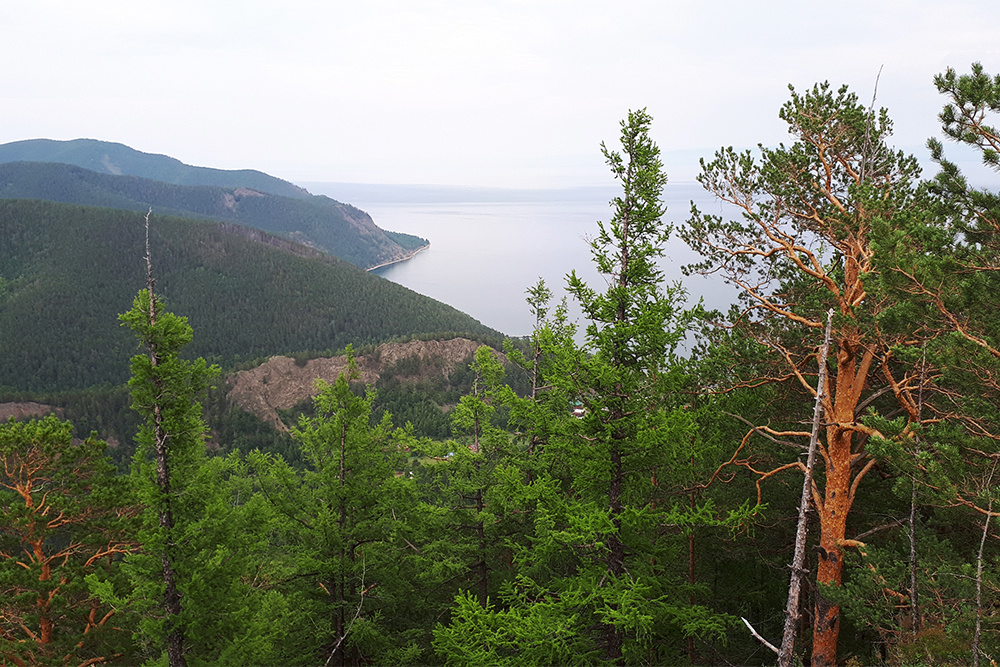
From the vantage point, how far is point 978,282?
7.20 metres

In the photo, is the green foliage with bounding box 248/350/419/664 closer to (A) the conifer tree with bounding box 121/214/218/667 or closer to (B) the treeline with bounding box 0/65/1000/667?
(B) the treeline with bounding box 0/65/1000/667

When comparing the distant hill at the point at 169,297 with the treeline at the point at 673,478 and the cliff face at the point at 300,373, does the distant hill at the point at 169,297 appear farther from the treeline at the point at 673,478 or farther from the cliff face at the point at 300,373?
the treeline at the point at 673,478

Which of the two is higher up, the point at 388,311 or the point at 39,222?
the point at 39,222

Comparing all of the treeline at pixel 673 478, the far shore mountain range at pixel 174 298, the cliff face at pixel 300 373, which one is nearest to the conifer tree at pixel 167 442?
the treeline at pixel 673 478

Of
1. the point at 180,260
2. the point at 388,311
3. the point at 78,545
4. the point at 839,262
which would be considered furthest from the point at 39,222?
the point at 839,262

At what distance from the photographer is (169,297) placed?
158125 millimetres

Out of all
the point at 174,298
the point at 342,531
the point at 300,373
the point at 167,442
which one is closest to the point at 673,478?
→ the point at 342,531

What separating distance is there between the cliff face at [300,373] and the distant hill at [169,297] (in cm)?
861

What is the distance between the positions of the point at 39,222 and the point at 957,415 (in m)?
237

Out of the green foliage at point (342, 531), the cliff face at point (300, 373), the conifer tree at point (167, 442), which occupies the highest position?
the conifer tree at point (167, 442)

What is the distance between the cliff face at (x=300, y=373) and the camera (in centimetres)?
10100

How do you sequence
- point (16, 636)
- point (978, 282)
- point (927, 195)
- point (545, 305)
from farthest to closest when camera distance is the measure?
point (545, 305) → point (16, 636) → point (927, 195) → point (978, 282)

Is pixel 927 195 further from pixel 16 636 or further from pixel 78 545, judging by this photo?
pixel 16 636

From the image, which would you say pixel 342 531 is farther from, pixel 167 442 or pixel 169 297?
pixel 169 297
